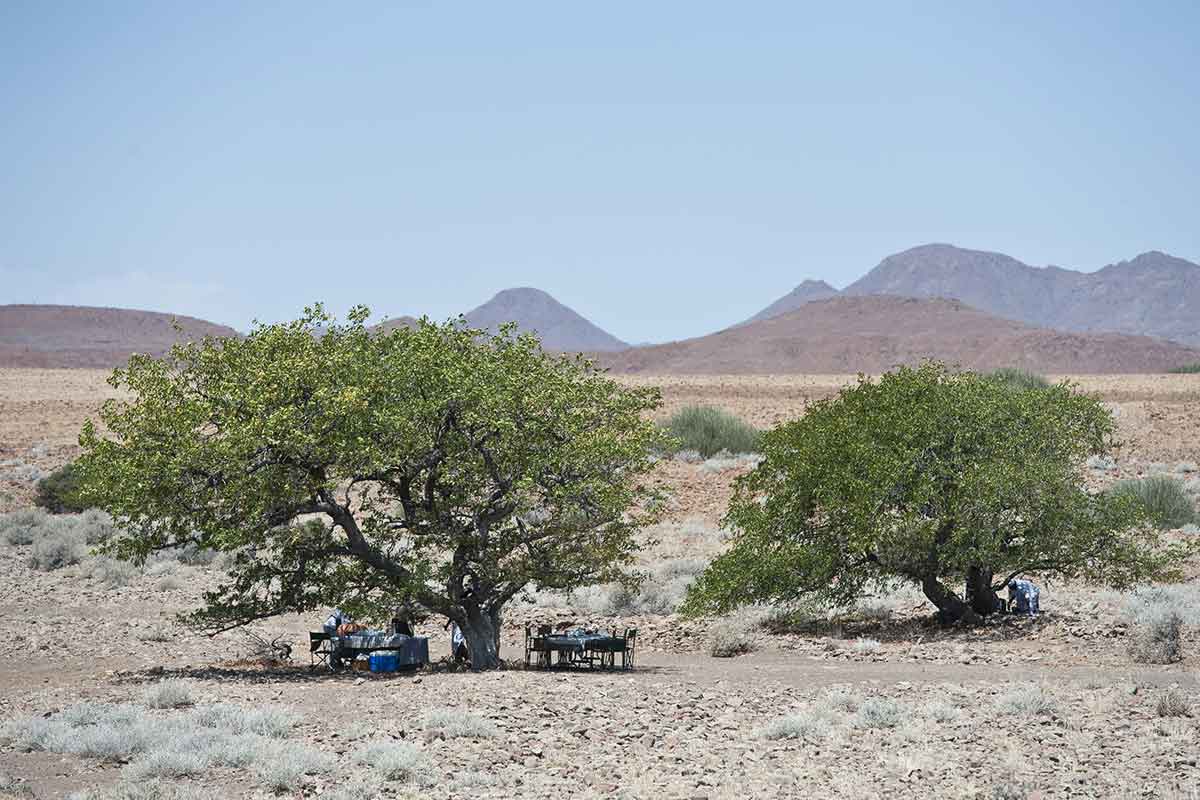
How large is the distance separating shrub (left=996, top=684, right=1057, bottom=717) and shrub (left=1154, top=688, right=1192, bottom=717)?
3.55 ft

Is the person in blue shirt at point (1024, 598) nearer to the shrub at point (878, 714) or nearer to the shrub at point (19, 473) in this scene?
the shrub at point (878, 714)

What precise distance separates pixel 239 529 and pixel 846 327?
173 meters

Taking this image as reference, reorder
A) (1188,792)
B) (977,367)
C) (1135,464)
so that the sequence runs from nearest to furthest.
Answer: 1. (1188,792)
2. (1135,464)
3. (977,367)

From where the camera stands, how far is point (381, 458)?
1741cm

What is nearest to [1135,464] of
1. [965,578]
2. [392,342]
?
[965,578]

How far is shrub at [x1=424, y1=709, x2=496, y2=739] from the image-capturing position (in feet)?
45.9

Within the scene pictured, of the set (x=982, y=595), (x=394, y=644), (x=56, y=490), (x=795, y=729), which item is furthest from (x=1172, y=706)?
(x=56, y=490)

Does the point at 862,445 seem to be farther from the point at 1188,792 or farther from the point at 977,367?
the point at 977,367

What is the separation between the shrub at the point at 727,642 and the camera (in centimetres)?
2138

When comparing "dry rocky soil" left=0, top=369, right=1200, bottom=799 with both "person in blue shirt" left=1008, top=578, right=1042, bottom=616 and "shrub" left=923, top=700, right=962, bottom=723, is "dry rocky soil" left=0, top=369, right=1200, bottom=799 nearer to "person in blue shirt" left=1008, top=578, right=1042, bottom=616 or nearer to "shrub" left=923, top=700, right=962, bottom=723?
"shrub" left=923, top=700, right=962, bottom=723

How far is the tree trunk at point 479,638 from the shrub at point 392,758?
541cm

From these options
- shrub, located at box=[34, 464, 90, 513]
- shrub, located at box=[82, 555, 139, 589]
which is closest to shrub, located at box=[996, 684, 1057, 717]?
shrub, located at box=[82, 555, 139, 589]

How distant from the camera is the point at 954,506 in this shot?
21.2 m

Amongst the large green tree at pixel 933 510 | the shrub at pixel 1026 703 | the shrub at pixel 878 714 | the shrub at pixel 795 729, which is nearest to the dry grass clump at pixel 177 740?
the shrub at pixel 795 729
